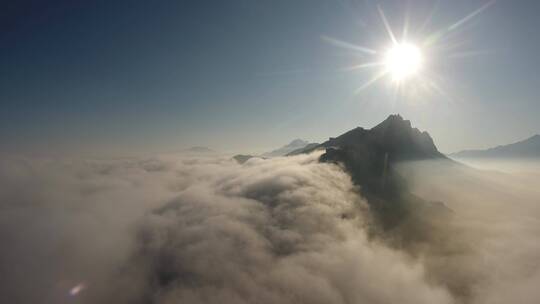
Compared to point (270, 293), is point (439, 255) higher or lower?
higher

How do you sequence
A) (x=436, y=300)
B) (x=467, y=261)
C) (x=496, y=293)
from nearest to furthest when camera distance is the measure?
(x=436, y=300) → (x=496, y=293) → (x=467, y=261)

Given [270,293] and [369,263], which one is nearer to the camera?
[270,293]

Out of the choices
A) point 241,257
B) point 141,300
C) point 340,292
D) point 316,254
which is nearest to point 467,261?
point 340,292

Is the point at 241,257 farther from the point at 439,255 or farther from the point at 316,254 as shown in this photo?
the point at 439,255

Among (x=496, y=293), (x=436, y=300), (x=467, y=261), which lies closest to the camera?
(x=436, y=300)

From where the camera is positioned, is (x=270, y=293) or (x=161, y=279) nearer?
(x=270, y=293)

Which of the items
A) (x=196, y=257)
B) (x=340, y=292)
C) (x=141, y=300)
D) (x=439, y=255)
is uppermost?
(x=439, y=255)

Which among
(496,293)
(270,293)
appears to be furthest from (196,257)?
(496,293)

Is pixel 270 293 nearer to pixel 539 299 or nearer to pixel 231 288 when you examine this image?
pixel 231 288

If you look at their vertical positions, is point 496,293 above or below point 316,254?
below
